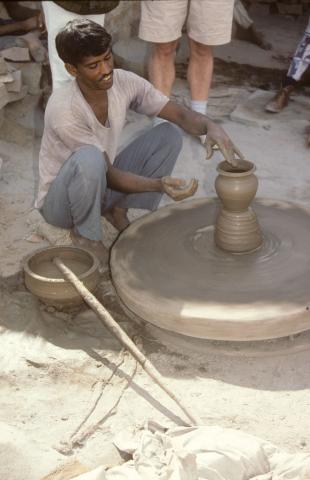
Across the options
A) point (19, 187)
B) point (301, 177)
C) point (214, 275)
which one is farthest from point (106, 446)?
point (301, 177)

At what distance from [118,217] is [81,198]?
21.9 inches

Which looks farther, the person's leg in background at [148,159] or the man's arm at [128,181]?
the person's leg in background at [148,159]

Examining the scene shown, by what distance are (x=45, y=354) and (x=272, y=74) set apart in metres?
4.61

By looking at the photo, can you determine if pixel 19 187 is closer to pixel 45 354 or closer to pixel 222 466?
pixel 45 354

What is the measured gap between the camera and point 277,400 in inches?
116

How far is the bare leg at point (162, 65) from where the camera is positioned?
4.95 m

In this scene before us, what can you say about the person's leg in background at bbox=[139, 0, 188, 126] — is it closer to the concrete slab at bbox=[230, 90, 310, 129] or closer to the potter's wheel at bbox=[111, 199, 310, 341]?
the concrete slab at bbox=[230, 90, 310, 129]

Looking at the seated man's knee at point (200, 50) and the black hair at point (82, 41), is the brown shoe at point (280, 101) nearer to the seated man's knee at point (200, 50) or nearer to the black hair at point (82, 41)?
the seated man's knee at point (200, 50)

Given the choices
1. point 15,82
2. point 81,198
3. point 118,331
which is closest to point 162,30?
point 15,82

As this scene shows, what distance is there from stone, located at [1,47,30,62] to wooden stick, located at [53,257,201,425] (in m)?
2.63

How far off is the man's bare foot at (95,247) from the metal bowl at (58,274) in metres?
0.24

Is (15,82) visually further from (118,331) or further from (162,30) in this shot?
(118,331)

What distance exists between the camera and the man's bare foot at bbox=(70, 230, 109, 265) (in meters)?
3.86

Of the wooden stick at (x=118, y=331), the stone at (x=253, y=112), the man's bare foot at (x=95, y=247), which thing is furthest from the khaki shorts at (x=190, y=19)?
the wooden stick at (x=118, y=331)
